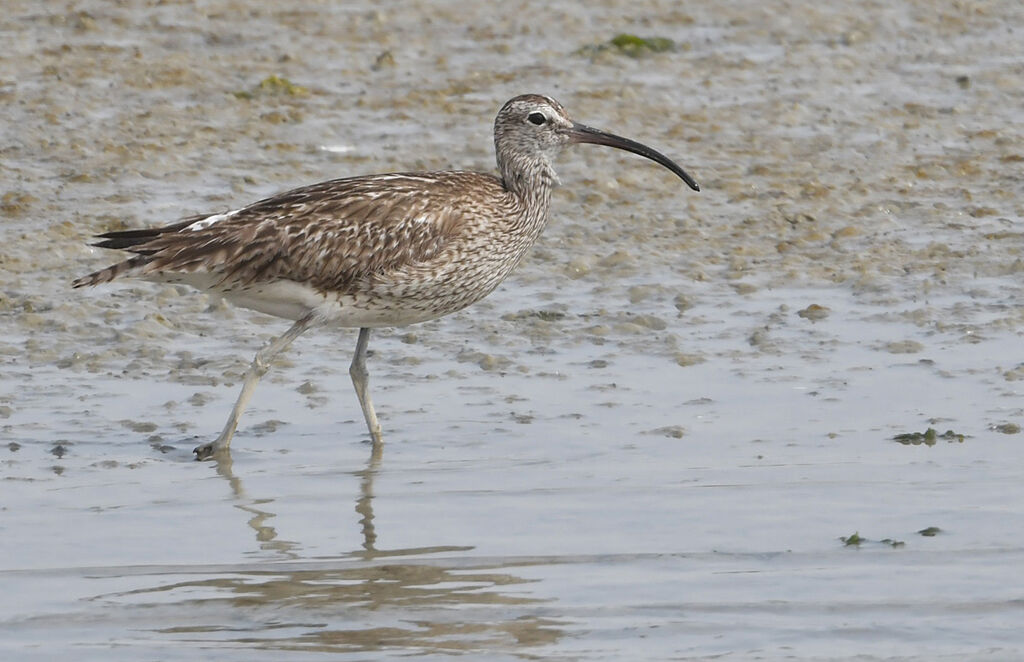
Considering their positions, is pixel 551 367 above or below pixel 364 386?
below

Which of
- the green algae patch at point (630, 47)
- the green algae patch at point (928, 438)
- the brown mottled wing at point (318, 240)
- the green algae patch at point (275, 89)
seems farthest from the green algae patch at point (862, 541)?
the green algae patch at point (630, 47)

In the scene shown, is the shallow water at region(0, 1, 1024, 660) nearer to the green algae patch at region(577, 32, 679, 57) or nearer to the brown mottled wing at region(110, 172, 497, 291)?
the green algae patch at region(577, 32, 679, 57)

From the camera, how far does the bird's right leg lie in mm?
9312

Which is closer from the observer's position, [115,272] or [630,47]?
[115,272]

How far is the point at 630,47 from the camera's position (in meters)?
17.9

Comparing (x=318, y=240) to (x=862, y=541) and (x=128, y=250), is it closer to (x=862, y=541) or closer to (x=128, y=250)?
(x=128, y=250)

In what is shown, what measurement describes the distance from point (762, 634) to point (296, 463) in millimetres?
2838

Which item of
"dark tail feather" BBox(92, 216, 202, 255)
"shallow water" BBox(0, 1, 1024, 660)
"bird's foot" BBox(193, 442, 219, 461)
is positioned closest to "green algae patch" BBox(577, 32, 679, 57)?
"shallow water" BBox(0, 1, 1024, 660)

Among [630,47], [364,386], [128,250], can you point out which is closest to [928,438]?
[364,386]

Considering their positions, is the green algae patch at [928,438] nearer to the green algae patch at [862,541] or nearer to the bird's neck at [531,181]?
the green algae patch at [862,541]

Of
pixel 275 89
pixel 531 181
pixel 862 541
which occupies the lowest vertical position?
pixel 862 541

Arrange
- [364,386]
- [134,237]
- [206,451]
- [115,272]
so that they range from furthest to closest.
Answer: [364,386]
[134,237]
[115,272]
[206,451]

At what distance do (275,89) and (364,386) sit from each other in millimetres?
7005

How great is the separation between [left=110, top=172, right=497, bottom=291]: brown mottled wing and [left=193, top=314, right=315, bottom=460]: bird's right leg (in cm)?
24
